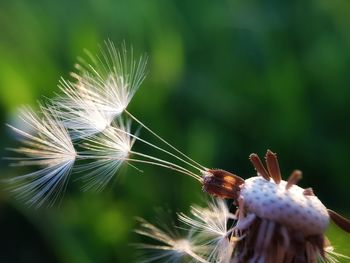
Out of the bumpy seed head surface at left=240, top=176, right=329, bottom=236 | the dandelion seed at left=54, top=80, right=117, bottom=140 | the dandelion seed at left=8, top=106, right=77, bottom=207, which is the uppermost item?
the dandelion seed at left=54, top=80, right=117, bottom=140

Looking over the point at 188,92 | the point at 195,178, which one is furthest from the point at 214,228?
the point at 188,92

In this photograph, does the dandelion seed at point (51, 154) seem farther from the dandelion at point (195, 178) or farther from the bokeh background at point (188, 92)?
the bokeh background at point (188, 92)

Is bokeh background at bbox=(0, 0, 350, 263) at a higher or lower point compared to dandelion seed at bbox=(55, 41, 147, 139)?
higher

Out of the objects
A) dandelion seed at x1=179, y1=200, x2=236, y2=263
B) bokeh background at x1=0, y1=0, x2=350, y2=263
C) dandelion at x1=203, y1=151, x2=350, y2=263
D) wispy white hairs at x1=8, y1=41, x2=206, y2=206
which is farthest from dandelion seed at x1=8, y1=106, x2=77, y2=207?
bokeh background at x1=0, y1=0, x2=350, y2=263

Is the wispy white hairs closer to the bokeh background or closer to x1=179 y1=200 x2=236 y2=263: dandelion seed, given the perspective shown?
x1=179 y1=200 x2=236 y2=263: dandelion seed

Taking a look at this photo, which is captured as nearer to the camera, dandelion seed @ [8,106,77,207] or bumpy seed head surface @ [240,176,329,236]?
bumpy seed head surface @ [240,176,329,236]

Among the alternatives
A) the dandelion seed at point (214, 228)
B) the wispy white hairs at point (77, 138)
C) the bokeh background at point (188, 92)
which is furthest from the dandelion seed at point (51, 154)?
the bokeh background at point (188, 92)

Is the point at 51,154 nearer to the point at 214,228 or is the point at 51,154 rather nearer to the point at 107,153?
the point at 107,153

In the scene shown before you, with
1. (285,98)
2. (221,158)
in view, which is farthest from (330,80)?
(221,158)

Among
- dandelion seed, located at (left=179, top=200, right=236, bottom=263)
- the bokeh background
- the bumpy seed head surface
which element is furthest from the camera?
the bokeh background
